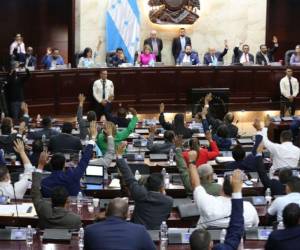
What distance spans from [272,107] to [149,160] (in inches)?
335

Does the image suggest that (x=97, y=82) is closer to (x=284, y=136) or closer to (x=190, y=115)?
(x=190, y=115)

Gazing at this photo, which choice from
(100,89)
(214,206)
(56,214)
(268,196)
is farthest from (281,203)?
(100,89)

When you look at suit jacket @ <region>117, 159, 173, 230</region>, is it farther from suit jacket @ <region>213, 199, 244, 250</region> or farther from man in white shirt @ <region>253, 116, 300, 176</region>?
man in white shirt @ <region>253, 116, 300, 176</region>

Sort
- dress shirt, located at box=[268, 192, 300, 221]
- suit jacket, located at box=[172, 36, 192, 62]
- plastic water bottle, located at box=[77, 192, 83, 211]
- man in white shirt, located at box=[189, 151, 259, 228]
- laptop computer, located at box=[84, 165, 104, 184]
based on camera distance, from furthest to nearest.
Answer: suit jacket, located at box=[172, 36, 192, 62], laptop computer, located at box=[84, 165, 104, 184], plastic water bottle, located at box=[77, 192, 83, 211], dress shirt, located at box=[268, 192, 300, 221], man in white shirt, located at box=[189, 151, 259, 228]

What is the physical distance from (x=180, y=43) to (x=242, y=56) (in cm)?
167

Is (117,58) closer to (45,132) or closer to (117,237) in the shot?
(45,132)

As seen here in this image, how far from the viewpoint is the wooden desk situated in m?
16.1

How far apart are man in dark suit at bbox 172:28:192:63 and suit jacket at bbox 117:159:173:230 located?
40.3ft

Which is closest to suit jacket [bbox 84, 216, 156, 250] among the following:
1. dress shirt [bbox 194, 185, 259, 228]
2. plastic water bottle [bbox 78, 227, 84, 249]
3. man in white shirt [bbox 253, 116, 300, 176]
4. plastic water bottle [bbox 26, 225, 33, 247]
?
plastic water bottle [bbox 78, 227, 84, 249]

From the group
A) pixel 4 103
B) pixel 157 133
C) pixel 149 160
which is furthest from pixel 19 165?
pixel 4 103

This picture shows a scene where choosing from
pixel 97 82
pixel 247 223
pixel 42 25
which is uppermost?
pixel 42 25

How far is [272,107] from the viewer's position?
1775 cm

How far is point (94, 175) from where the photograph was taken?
8.17 meters

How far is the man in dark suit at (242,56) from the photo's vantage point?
58.3 feet
